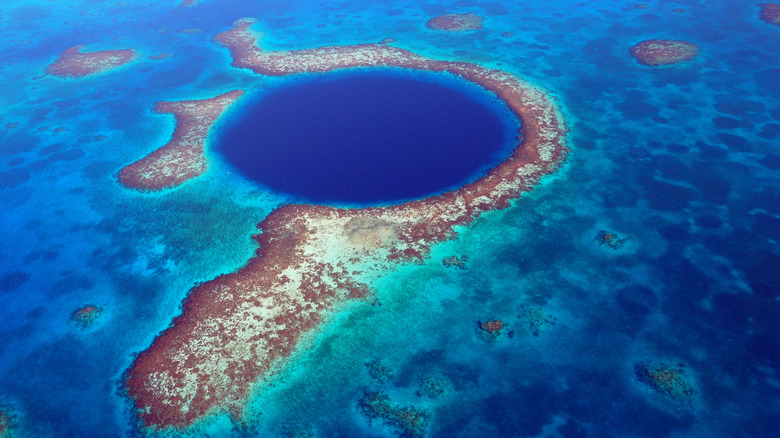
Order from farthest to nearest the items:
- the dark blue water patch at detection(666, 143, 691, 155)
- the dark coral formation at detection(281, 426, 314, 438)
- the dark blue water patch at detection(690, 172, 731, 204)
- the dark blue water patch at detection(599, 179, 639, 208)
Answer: the dark blue water patch at detection(666, 143, 691, 155) < the dark blue water patch at detection(599, 179, 639, 208) < the dark blue water patch at detection(690, 172, 731, 204) < the dark coral formation at detection(281, 426, 314, 438)

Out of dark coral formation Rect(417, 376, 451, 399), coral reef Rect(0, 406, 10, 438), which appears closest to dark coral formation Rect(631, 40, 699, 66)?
dark coral formation Rect(417, 376, 451, 399)

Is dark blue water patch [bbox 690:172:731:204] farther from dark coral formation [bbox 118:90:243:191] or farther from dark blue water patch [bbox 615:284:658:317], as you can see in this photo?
dark coral formation [bbox 118:90:243:191]

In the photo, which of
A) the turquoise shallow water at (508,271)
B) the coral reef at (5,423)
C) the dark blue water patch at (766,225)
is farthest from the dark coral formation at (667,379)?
the coral reef at (5,423)

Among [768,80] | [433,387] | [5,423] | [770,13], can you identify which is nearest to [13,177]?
[5,423]

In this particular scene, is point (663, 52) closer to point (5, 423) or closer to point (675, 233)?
point (675, 233)

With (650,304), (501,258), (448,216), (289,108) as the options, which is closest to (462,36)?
(289,108)

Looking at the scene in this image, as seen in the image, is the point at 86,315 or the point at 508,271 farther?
the point at 508,271

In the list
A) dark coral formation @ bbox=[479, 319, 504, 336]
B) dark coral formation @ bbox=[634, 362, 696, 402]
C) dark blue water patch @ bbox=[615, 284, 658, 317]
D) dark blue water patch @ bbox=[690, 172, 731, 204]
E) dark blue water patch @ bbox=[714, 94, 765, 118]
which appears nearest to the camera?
dark coral formation @ bbox=[634, 362, 696, 402]
